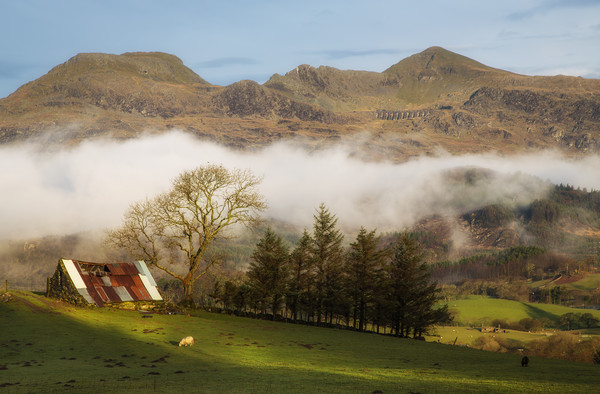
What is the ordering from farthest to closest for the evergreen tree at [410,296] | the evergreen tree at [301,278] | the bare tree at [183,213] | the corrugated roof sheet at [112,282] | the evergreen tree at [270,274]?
the evergreen tree at [301,278], the evergreen tree at [270,274], the evergreen tree at [410,296], the bare tree at [183,213], the corrugated roof sheet at [112,282]

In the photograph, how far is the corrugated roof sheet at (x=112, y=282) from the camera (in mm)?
55906

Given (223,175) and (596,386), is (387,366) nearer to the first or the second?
(596,386)

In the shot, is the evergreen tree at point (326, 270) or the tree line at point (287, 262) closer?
the tree line at point (287, 262)

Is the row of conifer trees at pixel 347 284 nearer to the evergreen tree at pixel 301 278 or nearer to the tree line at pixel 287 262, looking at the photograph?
the evergreen tree at pixel 301 278

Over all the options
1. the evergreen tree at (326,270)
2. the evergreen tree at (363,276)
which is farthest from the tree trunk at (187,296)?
the evergreen tree at (363,276)

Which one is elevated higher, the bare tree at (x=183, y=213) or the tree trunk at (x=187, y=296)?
the bare tree at (x=183, y=213)

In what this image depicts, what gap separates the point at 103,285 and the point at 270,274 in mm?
27047

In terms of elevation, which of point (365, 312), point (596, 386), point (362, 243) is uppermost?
point (362, 243)

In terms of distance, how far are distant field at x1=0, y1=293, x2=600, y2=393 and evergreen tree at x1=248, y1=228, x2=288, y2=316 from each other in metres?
24.4

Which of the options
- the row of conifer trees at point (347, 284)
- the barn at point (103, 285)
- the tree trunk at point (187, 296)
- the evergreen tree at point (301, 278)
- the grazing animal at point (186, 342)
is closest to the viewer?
the grazing animal at point (186, 342)

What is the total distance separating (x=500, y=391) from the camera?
2447 cm

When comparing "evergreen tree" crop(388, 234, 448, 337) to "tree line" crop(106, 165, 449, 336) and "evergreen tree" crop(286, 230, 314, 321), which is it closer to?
"tree line" crop(106, 165, 449, 336)

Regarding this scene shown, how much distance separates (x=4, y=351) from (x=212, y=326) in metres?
21.0

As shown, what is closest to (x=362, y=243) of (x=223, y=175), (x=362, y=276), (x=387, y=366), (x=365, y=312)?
(x=362, y=276)
